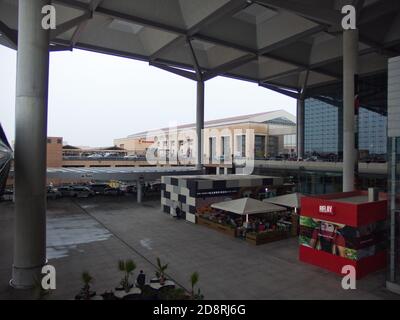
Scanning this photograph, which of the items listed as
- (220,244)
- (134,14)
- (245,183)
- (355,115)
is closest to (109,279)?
(220,244)

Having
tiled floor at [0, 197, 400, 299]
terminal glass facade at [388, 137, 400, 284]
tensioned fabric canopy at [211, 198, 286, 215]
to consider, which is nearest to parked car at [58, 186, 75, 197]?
tiled floor at [0, 197, 400, 299]

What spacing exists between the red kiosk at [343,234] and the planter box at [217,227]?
20.3 ft

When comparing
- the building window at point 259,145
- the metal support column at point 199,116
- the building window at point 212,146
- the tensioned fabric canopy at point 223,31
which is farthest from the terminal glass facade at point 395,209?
the building window at point 212,146

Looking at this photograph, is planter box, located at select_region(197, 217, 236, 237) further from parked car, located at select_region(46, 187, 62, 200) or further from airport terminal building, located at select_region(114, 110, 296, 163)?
airport terminal building, located at select_region(114, 110, 296, 163)

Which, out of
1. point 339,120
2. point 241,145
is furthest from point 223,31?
point 241,145

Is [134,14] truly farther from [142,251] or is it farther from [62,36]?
[142,251]

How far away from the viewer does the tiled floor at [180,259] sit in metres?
12.6

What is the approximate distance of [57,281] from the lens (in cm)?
1324

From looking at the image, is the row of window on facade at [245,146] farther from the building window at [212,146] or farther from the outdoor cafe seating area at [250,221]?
the outdoor cafe seating area at [250,221]

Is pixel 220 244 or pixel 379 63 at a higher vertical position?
pixel 379 63

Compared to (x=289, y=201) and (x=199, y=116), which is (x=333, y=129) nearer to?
(x=199, y=116)

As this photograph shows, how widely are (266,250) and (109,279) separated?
9115mm

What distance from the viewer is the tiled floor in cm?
1261

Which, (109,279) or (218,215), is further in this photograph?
(218,215)
